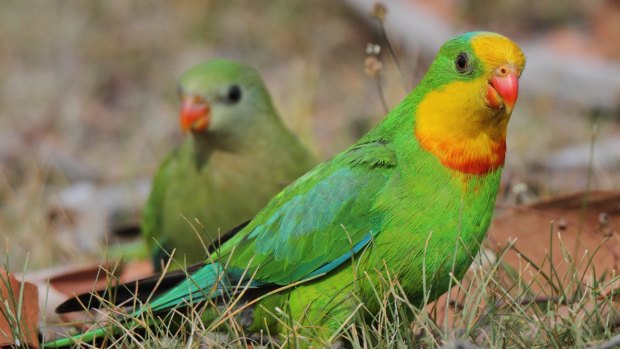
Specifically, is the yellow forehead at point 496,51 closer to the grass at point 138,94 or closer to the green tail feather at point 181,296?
the grass at point 138,94

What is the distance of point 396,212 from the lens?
247 centimetres

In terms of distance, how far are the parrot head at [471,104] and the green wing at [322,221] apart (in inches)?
5.8

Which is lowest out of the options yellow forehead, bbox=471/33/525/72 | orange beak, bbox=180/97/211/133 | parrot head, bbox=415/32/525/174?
orange beak, bbox=180/97/211/133

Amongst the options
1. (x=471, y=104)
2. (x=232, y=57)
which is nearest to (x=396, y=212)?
(x=471, y=104)

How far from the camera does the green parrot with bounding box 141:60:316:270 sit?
12.6 feet

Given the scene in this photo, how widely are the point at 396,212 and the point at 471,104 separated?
1.13 ft

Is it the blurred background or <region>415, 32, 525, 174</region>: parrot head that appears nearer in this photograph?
<region>415, 32, 525, 174</region>: parrot head

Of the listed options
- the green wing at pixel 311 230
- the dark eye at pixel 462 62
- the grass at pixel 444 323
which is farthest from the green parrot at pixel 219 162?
the dark eye at pixel 462 62

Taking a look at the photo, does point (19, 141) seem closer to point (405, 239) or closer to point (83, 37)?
point (83, 37)

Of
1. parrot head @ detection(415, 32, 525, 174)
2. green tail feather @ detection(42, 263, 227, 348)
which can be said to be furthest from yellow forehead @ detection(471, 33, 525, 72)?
green tail feather @ detection(42, 263, 227, 348)

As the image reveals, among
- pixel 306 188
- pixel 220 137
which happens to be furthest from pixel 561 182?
pixel 306 188

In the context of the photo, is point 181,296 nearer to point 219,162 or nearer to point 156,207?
point 219,162

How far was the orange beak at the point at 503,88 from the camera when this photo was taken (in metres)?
2.37

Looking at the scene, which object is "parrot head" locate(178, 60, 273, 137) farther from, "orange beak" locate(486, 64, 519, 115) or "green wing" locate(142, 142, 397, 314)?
"orange beak" locate(486, 64, 519, 115)
